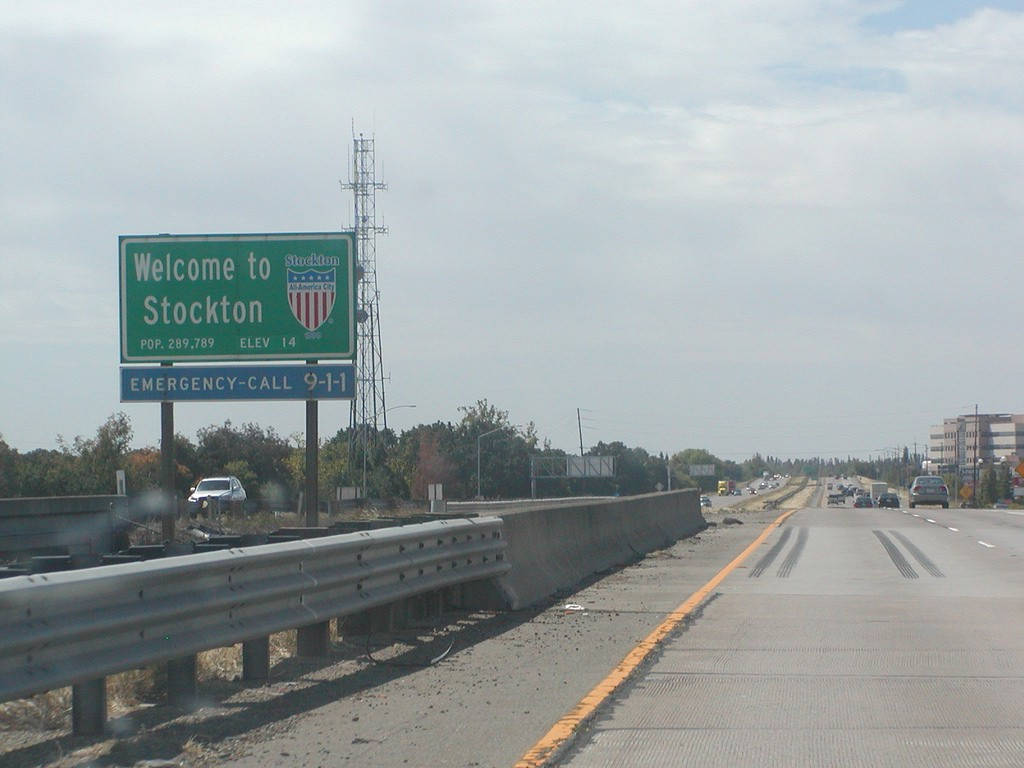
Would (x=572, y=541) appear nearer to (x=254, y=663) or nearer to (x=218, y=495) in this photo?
(x=254, y=663)

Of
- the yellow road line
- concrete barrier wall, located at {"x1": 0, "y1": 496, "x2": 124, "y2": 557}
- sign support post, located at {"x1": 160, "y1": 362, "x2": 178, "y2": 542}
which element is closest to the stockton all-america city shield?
sign support post, located at {"x1": 160, "y1": 362, "x2": 178, "y2": 542}

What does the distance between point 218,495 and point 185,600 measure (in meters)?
33.5

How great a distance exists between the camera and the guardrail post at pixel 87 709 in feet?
23.4

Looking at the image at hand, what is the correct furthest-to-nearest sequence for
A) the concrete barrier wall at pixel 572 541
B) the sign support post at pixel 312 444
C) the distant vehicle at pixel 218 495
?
the distant vehicle at pixel 218 495, the sign support post at pixel 312 444, the concrete barrier wall at pixel 572 541

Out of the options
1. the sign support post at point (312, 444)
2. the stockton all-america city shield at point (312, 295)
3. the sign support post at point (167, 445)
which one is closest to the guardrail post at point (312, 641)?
the sign support post at point (312, 444)

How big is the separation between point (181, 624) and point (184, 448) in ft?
195

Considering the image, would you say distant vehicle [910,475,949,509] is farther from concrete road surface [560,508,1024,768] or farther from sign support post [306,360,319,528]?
sign support post [306,360,319,528]

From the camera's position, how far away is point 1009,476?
5556 inches

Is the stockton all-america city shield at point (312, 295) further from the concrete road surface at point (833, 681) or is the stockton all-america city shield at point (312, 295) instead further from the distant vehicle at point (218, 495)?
the distant vehicle at point (218, 495)

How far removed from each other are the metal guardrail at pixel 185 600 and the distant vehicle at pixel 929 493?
53.3 metres

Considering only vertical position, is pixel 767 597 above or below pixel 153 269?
below

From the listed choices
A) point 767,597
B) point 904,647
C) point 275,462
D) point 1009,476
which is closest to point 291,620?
point 904,647

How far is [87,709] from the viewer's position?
7.15 m

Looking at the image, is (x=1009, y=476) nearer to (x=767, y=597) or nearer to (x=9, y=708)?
(x=767, y=597)
